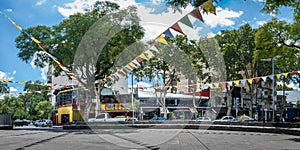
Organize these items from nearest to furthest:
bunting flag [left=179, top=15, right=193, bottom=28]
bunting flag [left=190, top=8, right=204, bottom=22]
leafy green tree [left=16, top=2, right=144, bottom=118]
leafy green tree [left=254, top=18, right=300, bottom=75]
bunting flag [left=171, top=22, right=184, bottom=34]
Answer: bunting flag [left=190, top=8, right=204, bottom=22] < bunting flag [left=179, top=15, right=193, bottom=28] < bunting flag [left=171, top=22, right=184, bottom=34] < leafy green tree [left=254, top=18, right=300, bottom=75] < leafy green tree [left=16, top=2, right=144, bottom=118]

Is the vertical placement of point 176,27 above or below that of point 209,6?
below

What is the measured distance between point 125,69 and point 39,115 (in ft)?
192

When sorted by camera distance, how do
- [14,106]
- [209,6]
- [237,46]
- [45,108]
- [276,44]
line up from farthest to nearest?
1. [14,106]
2. [45,108]
3. [237,46]
4. [276,44]
5. [209,6]

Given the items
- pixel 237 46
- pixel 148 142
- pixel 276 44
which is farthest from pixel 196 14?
pixel 237 46

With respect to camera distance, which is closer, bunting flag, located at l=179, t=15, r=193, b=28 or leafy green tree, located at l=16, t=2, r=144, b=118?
bunting flag, located at l=179, t=15, r=193, b=28

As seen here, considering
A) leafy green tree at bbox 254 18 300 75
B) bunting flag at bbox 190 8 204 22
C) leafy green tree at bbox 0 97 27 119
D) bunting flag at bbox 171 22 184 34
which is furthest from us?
leafy green tree at bbox 0 97 27 119

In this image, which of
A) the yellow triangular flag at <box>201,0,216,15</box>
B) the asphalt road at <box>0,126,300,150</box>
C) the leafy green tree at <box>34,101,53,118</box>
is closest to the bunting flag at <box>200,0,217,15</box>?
the yellow triangular flag at <box>201,0,216,15</box>

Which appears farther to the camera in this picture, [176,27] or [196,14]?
[176,27]

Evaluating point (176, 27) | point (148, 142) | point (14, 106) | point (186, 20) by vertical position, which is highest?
point (186, 20)

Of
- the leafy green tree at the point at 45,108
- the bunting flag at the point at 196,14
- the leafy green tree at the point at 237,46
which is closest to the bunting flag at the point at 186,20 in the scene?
the bunting flag at the point at 196,14

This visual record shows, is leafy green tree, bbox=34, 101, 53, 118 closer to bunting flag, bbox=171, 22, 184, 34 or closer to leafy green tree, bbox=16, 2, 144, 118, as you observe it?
leafy green tree, bbox=16, 2, 144, 118

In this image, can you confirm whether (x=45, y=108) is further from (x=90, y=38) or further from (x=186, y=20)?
(x=186, y=20)

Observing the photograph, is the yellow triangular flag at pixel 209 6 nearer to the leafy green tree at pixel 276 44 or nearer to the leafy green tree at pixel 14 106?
the leafy green tree at pixel 276 44

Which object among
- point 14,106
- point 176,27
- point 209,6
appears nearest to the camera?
point 209,6
